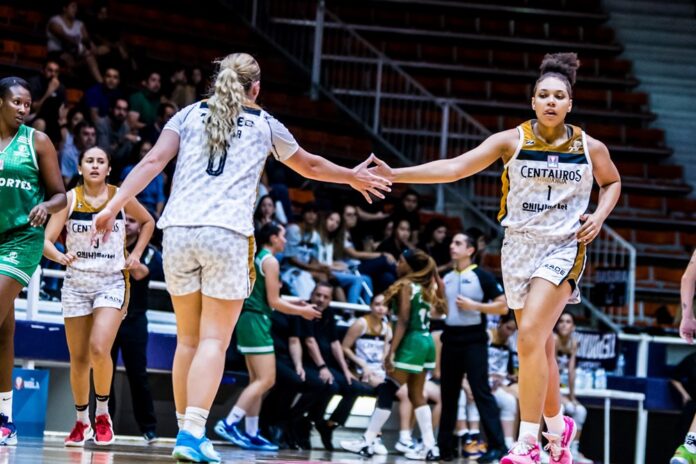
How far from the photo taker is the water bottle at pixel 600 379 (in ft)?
40.0

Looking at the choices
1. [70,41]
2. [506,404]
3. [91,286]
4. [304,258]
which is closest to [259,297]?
[91,286]

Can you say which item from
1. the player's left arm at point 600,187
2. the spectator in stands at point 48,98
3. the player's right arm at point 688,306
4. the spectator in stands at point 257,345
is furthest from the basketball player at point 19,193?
the spectator in stands at point 48,98

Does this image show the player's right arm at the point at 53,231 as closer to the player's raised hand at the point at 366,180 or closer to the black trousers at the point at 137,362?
the black trousers at the point at 137,362

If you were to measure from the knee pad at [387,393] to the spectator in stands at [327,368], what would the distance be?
49 cm

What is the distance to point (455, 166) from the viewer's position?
593cm

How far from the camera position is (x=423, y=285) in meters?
10.2

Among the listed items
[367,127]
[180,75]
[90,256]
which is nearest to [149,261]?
[90,256]

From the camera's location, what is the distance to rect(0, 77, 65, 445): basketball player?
6270 mm

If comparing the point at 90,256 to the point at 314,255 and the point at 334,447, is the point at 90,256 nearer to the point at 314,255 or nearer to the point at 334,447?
the point at 334,447

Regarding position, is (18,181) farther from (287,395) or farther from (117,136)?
(117,136)

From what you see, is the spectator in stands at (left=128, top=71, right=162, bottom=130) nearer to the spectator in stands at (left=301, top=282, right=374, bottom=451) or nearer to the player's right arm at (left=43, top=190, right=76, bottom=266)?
the spectator in stands at (left=301, top=282, right=374, bottom=451)

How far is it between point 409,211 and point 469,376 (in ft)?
14.7

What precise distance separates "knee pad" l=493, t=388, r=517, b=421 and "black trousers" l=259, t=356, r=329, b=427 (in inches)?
76.4

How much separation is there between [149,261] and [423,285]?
7.82ft
